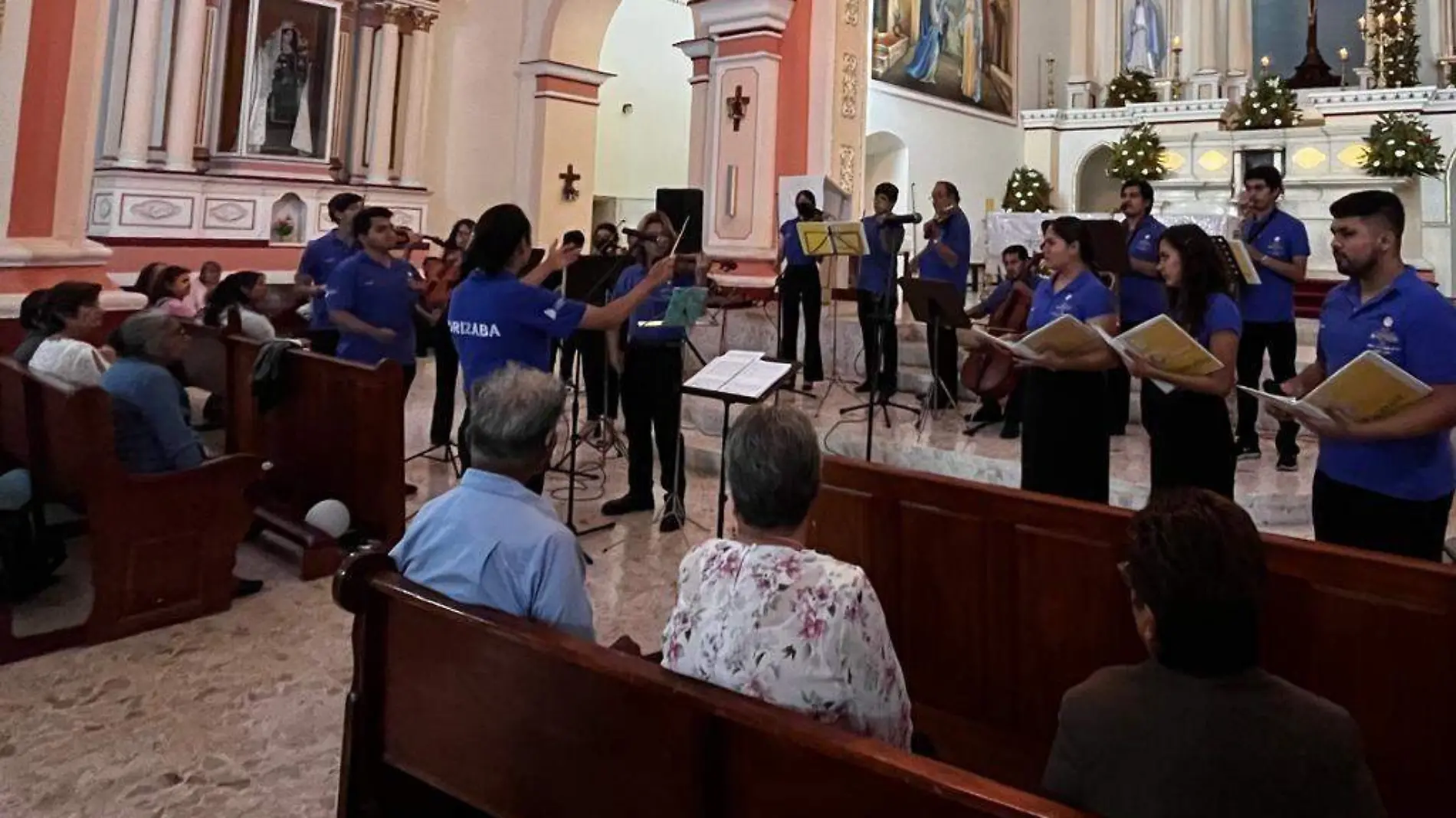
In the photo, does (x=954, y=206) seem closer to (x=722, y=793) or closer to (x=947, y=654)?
(x=947, y=654)

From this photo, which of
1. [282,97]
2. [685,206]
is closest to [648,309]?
[685,206]

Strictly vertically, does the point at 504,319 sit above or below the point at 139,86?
below

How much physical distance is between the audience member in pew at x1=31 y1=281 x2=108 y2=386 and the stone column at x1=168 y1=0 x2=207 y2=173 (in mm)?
→ 6378

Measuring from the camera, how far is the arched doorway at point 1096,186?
1672 centimetres

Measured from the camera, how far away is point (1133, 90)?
53.1 ft

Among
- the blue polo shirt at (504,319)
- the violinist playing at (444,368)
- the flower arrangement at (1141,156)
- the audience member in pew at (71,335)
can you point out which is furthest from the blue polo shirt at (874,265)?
the flower arrangement at (1141,156)

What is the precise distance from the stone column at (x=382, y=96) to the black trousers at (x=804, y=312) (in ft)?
19.1

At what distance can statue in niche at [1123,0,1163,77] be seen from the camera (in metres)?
16.7

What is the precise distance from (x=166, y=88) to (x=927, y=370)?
790 centimetres

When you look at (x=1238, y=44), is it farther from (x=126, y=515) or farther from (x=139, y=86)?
(x=126, y=515)

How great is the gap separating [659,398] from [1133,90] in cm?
1420

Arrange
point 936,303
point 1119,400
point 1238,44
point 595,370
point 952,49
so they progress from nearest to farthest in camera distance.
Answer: point 936,303, point 1119,400, point 595,370, point 952,49, point 1238,44

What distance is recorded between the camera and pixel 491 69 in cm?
1254

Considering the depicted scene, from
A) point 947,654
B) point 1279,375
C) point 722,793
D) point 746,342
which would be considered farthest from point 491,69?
point 722,793
